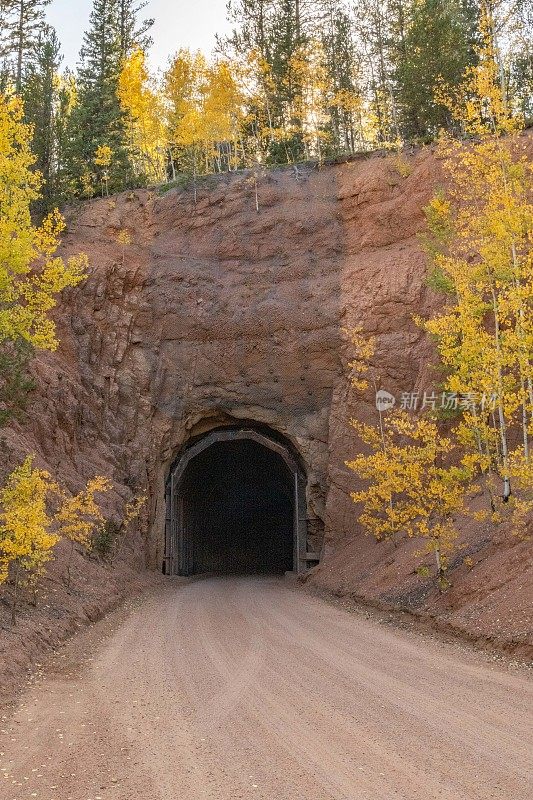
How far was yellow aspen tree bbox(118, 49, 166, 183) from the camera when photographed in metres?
40.8

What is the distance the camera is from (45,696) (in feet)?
32.1

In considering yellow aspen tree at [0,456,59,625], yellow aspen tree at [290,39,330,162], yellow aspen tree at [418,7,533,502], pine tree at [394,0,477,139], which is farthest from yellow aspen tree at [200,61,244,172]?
yellow aspen tree at [0,456,59,625]

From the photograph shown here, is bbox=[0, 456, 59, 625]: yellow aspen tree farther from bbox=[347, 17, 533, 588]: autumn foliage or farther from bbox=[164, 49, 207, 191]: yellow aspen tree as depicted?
bbox=[164, 49, 207, 191]: yellow aspen tree

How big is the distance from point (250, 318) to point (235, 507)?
23111 mm

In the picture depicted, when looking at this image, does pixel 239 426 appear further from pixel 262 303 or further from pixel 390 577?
pixel 390 577

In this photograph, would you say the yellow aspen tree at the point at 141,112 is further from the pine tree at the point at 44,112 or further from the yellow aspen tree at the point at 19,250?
the yellow aspen tree at the point at 19,250

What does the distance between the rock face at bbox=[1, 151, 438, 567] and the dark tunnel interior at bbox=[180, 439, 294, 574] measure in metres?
6.00

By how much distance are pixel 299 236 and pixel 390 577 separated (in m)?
17.8

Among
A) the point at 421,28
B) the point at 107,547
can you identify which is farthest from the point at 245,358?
the point at 421,28

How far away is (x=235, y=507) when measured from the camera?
51531 mm

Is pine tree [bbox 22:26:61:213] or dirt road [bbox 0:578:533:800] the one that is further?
pine tree [bbox 22:26:61:213]

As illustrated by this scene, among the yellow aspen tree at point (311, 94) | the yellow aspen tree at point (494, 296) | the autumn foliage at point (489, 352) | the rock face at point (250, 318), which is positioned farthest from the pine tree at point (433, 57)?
the autumn foliage at point (489, 352)

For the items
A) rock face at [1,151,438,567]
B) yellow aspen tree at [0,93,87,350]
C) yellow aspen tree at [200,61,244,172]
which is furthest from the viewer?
yellow aspen tree at [200,61,244,172]

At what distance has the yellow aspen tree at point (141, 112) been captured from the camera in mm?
40750
